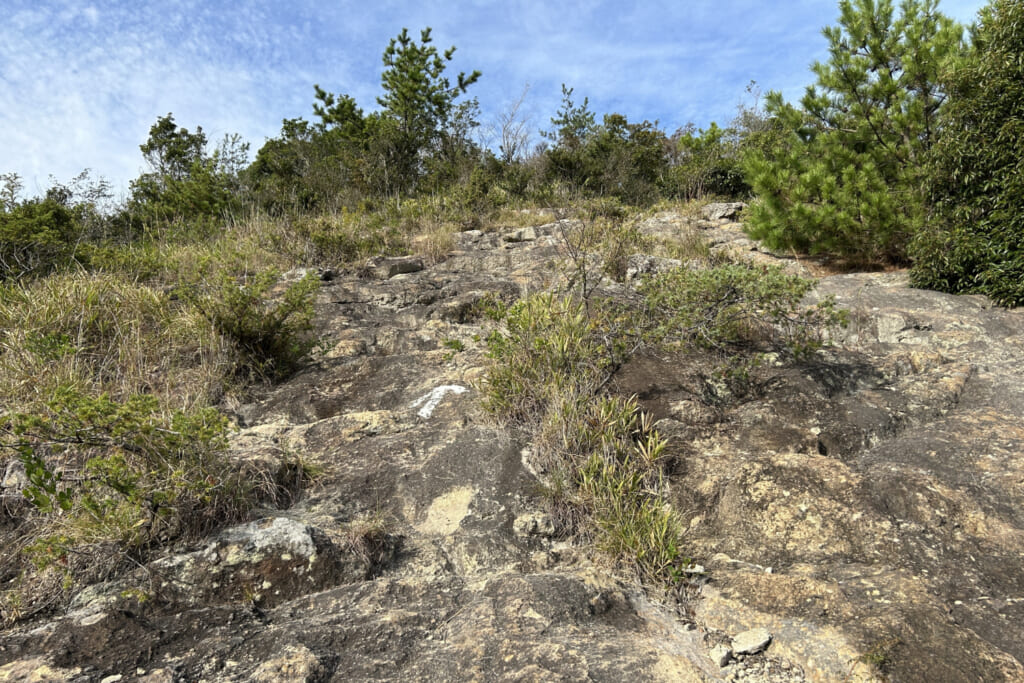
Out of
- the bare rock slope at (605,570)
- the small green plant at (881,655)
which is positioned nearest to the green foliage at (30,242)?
the bare rock slope at (605,570)

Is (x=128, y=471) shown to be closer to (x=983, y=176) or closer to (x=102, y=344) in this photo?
(x=102, y=344)

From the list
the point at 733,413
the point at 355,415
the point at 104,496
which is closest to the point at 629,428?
the point at 733,413

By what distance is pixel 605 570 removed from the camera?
2.64m

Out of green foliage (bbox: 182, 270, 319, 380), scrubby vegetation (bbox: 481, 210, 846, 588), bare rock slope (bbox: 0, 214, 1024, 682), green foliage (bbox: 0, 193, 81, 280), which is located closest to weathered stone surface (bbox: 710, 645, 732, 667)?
bare rock slope (bbox: 0, 214, 1024, 682)

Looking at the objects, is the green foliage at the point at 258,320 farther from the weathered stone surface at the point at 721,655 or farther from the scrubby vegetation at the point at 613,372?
the weathered stone surface at the point at 721,655

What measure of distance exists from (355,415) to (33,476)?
1947mm

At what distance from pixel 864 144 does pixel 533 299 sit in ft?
19.7

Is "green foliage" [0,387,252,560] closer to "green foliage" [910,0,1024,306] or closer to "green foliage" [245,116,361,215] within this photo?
"green foliage" [910,0,1024,306]

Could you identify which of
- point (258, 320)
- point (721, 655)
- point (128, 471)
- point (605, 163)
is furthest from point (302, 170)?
point (721, 655)

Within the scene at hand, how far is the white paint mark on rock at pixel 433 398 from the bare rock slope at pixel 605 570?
0.05 feet

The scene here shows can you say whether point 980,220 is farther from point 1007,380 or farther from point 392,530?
point 392,530

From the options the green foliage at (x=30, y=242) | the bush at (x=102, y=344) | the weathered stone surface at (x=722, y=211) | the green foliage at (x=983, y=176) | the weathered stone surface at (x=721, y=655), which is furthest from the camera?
the weathered stone surface at (x=722, y=211)

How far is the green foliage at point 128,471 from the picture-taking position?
2459mm

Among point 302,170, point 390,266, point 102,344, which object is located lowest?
point 102,344
